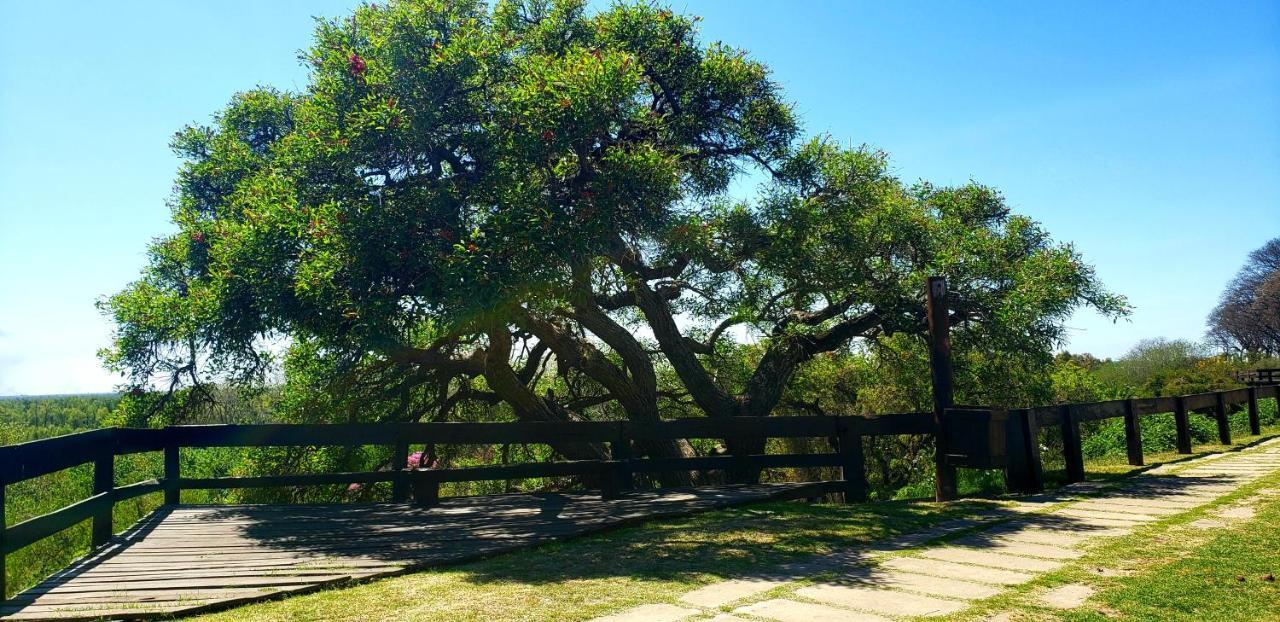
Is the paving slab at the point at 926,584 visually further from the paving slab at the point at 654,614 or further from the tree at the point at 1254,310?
the tree at the point at 1254,310

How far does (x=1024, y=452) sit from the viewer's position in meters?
9.92

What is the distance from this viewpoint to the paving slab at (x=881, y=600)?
15.7ft

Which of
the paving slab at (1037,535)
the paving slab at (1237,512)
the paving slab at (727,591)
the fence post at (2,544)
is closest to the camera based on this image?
the paving slab at (727,591)

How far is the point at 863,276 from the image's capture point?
13.9m

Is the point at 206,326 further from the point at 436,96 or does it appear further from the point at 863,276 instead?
the point at 863,276

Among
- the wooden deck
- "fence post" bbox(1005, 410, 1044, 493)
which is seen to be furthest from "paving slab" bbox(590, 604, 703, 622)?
"fence post" bbox(1005, 410, 1044, 493)

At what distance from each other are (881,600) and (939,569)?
113cm

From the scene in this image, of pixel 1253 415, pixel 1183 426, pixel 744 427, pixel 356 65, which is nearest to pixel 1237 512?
pixel 744 427

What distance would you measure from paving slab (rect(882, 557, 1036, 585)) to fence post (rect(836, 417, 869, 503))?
3619 millimetres

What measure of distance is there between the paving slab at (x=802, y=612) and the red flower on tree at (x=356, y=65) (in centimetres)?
972

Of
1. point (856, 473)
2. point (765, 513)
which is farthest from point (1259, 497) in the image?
point (765, 513)

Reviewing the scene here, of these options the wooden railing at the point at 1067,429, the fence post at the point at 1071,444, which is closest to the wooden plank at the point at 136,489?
the wooden railing at the point at 1067,429

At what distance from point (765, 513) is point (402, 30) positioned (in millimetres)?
8517

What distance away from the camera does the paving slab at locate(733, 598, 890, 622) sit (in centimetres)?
465
